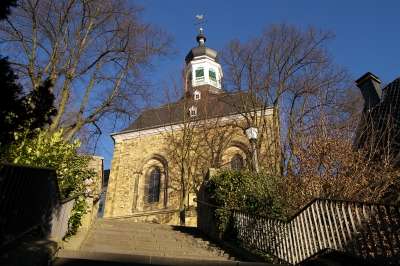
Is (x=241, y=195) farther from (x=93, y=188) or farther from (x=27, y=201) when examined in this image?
(x=27, y=201)

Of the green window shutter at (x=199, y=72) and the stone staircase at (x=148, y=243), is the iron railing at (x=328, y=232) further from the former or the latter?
the green window shutter at (x=199, y=72)

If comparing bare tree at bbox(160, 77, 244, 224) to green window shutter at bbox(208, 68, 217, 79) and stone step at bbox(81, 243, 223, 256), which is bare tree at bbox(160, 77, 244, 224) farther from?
green window shutter at bbox(208, 68, 217, 79)

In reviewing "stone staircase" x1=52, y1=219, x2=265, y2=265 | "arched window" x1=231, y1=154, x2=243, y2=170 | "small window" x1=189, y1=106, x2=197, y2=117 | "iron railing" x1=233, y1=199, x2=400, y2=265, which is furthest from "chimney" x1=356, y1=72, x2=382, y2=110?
"iron railing" x1=233, y1=199, x2=400, y2=265

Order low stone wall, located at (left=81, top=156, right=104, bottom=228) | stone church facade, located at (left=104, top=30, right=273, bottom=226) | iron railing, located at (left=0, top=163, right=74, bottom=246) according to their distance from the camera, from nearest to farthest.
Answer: iron railing, located at (left=0, top=163, right=74, bottom=246) → low stone wall, located at (left=81, top=156, right=104, bottom=228) → stone church facade, located at (left=104, top=30, right=273, bottom=226)

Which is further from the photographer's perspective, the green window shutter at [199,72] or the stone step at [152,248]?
the green window shutter at [199,72]

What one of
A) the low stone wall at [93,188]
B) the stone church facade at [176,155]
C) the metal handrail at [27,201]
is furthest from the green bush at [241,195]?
the stone church facade at [176,155]

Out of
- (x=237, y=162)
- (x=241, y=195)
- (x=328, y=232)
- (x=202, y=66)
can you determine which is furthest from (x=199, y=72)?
(x=328, y=232)

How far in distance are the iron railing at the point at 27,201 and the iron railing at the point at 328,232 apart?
385cm

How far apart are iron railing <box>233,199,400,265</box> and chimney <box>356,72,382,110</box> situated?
10358 mm

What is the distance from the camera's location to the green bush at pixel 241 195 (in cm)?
868

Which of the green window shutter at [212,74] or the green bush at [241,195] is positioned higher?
the green window shutter at [212,74]

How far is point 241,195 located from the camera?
9.34m

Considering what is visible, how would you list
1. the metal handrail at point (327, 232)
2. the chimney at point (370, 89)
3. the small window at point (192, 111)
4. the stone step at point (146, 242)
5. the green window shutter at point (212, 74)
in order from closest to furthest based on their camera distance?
the metal handrail at point (327, 232), the stone step at point (146, 242), the chimney at point (370, 89), the small window at point (192, 111), the green window shutter at point (212, 74)

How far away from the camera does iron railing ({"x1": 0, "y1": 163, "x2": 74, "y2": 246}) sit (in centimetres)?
333
